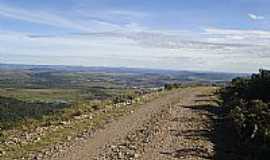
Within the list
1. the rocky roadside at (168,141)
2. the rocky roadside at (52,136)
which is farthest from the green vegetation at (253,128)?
the rocky roadside at (52,136)

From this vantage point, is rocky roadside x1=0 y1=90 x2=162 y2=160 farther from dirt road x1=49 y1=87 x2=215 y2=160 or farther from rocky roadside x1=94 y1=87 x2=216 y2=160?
rocky roadside x1=94 y1=87 x2=216 y2=160

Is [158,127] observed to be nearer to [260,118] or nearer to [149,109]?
[260,118]

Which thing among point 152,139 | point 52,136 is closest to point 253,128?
point 152,139

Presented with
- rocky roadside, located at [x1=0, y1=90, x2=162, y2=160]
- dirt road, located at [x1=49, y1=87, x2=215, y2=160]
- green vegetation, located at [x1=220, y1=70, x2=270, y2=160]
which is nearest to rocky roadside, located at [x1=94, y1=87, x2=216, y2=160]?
dirt road, located at [x1=49, y1=87, x2=215, y2=160]

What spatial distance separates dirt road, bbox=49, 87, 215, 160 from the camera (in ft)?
51.9

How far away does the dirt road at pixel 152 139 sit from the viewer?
623 inches

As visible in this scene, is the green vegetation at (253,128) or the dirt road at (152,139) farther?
the green vegetation at (253,128)

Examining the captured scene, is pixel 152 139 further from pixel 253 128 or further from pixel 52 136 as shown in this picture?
pixel 253 128

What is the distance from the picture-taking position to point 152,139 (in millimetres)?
18750

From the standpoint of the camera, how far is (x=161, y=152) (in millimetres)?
16453

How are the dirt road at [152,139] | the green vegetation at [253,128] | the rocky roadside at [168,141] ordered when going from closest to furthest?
Result: the dirt road at [152,139]
the rocky roadside at [168,141]
the green vegetation at [253,128]

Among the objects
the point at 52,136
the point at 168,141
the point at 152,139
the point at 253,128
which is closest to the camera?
the point at 168,141

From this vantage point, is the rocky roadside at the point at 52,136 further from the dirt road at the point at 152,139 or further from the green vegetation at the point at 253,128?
the green vegetation at the point at 253,128

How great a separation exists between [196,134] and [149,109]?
9.67 meters
